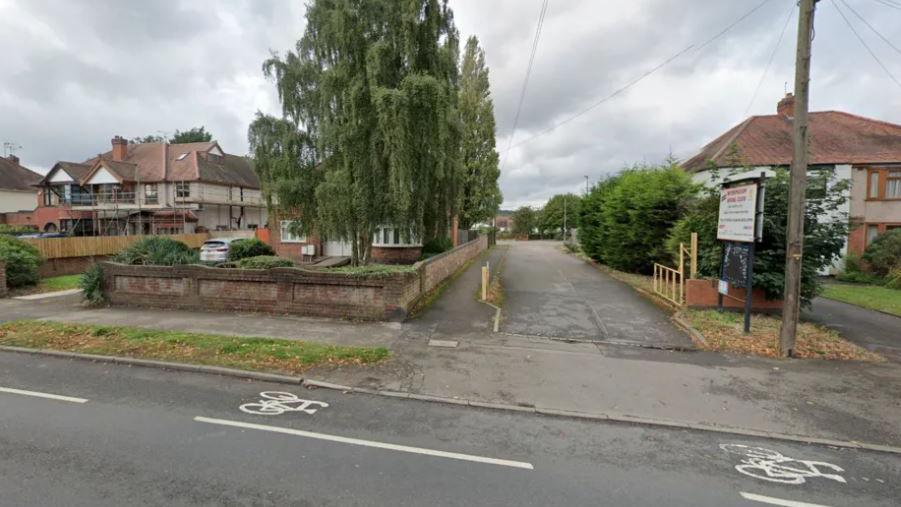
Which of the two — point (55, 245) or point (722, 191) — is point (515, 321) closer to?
point (722, 191)

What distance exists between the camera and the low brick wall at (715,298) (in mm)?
10109

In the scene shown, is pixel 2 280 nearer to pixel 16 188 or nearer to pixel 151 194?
pixel 151 194

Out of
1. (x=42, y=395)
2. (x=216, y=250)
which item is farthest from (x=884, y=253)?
(x=216, y=250)

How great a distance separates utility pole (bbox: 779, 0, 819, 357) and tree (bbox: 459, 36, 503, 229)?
21334mm

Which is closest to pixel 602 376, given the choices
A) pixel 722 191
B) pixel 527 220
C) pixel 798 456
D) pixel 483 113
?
pixel 798 456

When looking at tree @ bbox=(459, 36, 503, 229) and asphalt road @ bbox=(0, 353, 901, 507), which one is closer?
asphalt road @ bbox=(0, 353, 901, 507)

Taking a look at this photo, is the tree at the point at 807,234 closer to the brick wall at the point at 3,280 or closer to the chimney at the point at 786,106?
the chimney at the point at 786,106

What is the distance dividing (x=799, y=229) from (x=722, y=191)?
8.58 ft

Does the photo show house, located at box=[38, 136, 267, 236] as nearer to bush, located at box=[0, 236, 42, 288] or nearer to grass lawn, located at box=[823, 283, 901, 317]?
bush, located at box=[0, 236, 42, 288]

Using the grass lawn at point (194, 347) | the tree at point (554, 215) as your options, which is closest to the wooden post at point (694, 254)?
the grass lawn at point (194, 347)

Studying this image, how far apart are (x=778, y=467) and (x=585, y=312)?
700 centimetres

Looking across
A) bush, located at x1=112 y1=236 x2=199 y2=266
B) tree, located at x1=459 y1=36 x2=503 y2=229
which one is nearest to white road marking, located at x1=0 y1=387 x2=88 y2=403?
bush, located at x1=112 y1=236 x2=199 y2=266

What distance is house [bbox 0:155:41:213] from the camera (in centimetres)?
3919

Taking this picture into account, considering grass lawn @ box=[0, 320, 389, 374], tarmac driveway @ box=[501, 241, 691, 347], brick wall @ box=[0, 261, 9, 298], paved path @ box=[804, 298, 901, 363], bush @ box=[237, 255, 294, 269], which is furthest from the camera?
brick wall @ box=[0, 261, 9, 298]
